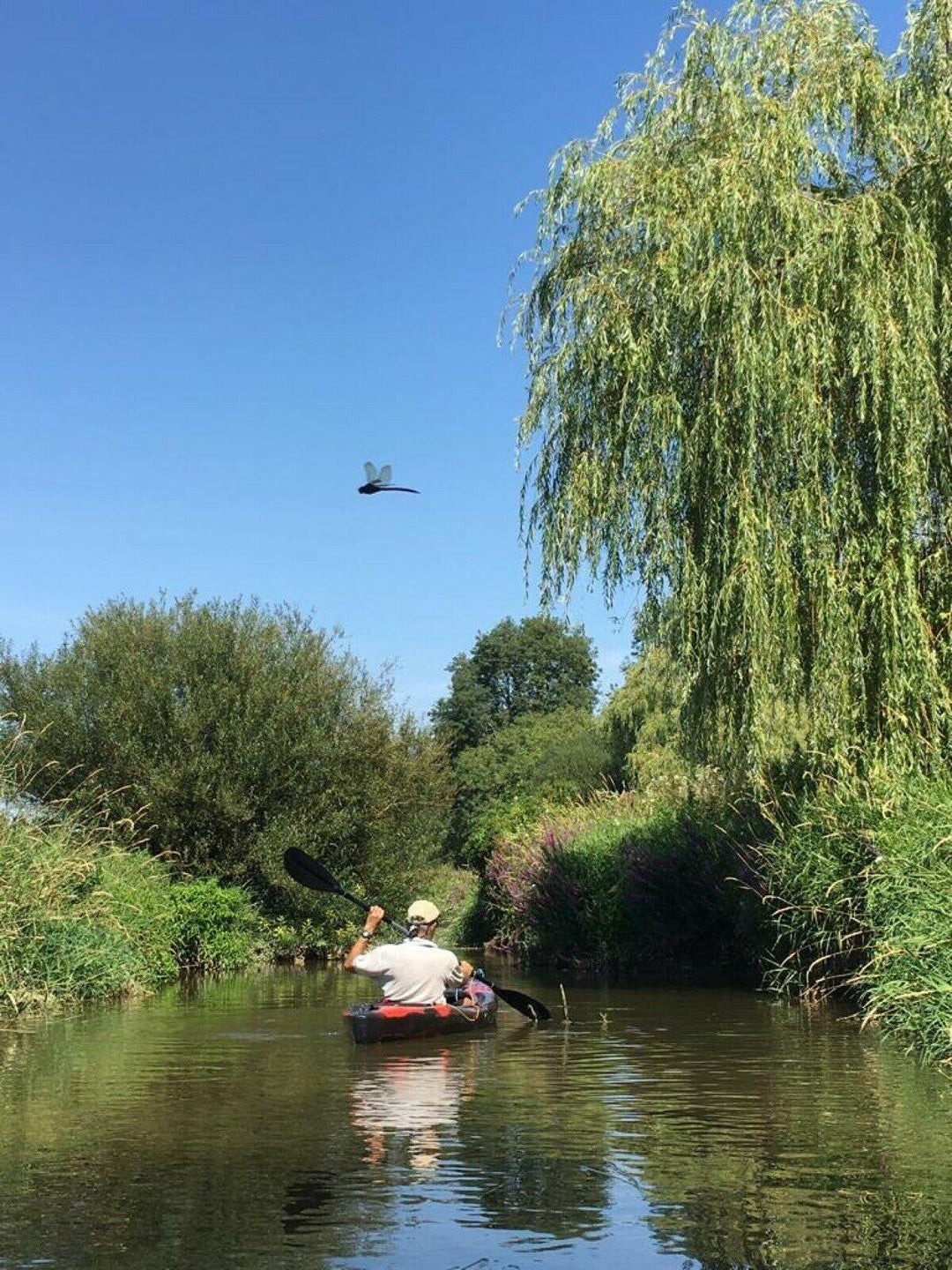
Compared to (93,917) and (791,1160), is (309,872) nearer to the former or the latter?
(93,917)

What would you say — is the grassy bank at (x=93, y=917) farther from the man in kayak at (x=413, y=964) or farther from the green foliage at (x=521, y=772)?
the green foliage at (x=521, y=772)

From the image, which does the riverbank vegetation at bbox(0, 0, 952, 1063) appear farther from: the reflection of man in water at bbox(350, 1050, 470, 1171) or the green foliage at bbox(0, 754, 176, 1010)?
the reflection of man in water at bbox(350, 1050, 470, 1171)

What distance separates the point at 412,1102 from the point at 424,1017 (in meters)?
3.96

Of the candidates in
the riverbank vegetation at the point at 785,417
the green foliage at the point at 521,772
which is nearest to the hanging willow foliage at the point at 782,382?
the riverbank vegetation at the point at 785,417

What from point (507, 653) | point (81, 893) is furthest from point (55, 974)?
point (507, 653)

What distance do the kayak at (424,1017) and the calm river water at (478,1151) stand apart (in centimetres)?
24

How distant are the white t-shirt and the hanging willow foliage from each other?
4.64 meters

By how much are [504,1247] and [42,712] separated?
25.9 meters

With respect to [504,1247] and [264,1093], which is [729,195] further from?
[504,1247]

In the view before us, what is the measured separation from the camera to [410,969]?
48.3 ft

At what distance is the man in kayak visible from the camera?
1463 centimetres

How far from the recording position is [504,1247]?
6.30 metres

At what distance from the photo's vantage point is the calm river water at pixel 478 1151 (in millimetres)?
6344

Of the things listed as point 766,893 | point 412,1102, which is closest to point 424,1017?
point 412,1102
